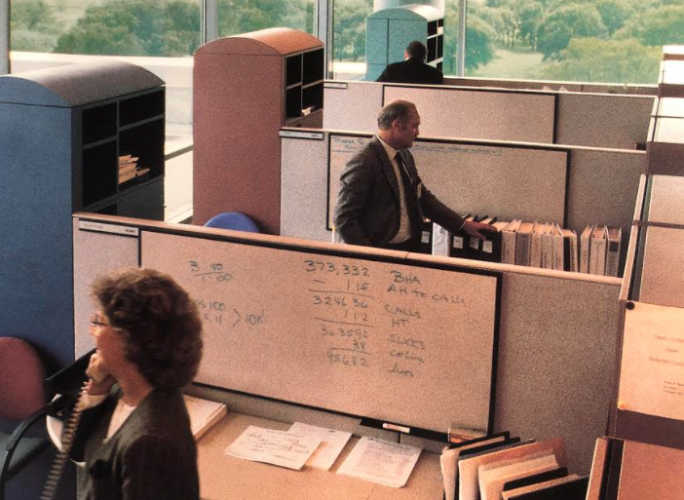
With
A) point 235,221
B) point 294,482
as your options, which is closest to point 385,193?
point 235,221

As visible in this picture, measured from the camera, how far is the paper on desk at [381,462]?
2527 mm

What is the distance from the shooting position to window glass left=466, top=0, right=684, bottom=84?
9.98m

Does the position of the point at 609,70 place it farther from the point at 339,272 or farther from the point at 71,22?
the point at 339,272

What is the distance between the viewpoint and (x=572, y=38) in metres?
10.2

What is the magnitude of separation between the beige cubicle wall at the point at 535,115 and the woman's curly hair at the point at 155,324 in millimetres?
4633

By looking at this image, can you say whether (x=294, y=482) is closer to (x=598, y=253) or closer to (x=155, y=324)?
(x=155, y=324)

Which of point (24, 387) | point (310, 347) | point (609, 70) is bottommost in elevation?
point (24, 387)

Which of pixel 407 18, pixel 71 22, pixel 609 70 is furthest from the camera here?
pixel 609 70

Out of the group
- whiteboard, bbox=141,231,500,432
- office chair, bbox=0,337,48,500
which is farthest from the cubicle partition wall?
office chair, bbox=0,337,48,500

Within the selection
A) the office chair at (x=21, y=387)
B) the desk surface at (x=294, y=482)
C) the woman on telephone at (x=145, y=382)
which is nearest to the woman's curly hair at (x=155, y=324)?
the woman on telephone at (x=145, y=382)

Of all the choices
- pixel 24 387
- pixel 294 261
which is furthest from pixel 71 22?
pixel 294 261

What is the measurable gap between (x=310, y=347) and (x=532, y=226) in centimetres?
225

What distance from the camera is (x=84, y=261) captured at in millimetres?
3076

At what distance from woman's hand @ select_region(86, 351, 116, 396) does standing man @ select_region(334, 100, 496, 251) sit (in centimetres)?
210
